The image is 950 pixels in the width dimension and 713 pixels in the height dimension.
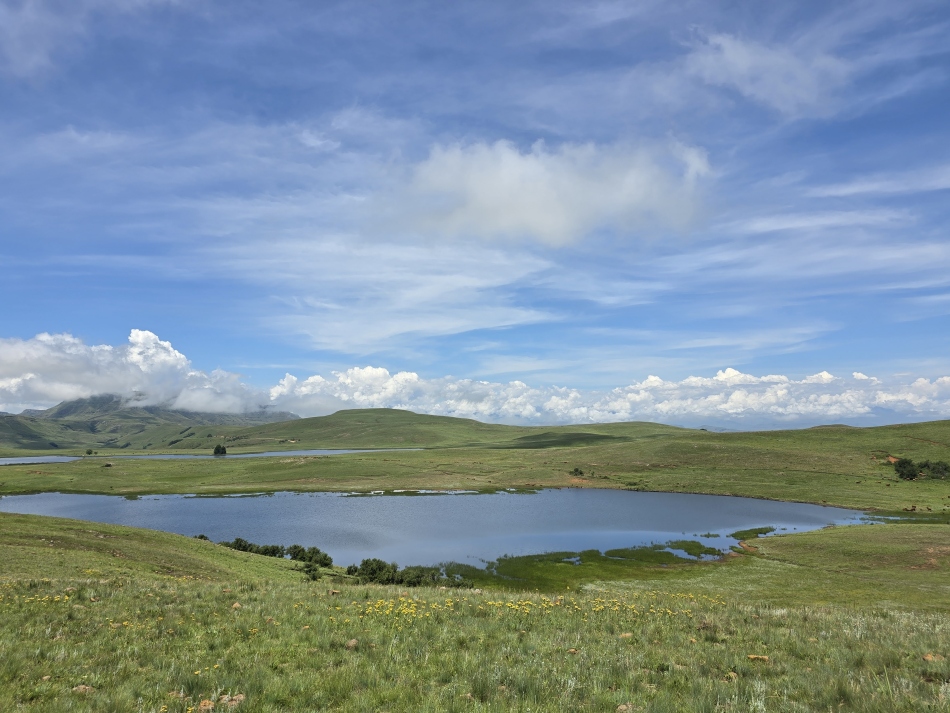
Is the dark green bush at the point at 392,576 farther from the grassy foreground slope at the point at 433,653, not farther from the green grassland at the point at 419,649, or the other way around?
the grassy foreground slope at the point at 433,653

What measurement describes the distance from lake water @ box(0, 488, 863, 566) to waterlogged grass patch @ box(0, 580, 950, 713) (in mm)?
48745

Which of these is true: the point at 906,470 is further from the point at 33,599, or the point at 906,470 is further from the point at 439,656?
the point at 33,599

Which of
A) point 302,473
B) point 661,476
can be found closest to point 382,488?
point 302,473

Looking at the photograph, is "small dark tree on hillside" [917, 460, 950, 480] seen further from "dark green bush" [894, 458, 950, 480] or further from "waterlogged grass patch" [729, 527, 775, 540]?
"waterlogged grass patch" [729, 527, 775, 540]

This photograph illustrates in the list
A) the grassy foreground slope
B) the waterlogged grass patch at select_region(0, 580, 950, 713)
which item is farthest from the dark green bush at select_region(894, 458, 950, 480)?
the waterlogged grass patch at select_region(0, 580, 950, 713)

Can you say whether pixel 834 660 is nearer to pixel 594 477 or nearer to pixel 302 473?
pixel 594 477

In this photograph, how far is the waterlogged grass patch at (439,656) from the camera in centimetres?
909

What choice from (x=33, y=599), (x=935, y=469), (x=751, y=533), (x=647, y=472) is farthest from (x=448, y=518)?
(x=935, y=469)

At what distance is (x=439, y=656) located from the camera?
463 inches

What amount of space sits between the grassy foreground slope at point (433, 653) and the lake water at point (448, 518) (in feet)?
155

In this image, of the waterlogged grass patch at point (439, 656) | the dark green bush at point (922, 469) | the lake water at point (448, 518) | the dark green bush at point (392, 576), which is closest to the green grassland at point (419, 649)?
the waterlogged grass patch at point (439, 656)

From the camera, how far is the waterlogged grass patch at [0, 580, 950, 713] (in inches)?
358

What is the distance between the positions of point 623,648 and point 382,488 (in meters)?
133

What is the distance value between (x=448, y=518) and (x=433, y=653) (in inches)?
3444
